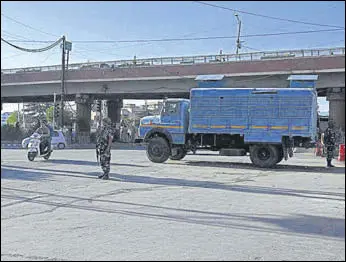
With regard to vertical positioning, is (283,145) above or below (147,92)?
below

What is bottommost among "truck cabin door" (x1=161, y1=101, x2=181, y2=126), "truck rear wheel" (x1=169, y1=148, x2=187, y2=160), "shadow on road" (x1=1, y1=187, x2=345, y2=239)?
"shadow on road" (x1=1, y1=187, x2=345, y2=239)

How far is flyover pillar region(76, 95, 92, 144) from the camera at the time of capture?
146 ft

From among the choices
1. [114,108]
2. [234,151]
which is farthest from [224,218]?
[114,108]

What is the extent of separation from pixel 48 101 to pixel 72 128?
25.4 feet

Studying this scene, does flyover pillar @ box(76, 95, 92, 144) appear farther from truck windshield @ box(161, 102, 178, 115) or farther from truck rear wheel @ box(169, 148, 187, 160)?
truck windshield @ box(161, 102, 178, 115)

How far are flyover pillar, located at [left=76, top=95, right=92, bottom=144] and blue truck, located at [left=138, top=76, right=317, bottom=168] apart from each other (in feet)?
88.8

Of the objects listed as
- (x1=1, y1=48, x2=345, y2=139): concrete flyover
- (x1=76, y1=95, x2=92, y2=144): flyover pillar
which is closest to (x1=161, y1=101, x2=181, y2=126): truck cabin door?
(x1=1, y1=48, x2=345, y2=139): concrete flyover

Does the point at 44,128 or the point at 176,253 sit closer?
the point at 176,253

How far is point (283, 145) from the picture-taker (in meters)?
16.2

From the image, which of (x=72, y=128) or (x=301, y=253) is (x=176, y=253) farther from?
(x=72, y=128)

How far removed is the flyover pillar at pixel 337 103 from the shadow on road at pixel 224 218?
1062 inches

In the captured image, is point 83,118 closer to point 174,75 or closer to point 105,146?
point 174,75

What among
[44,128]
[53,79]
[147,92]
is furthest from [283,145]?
[53,79]

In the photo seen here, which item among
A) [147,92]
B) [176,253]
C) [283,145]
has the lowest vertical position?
[176,253]
